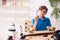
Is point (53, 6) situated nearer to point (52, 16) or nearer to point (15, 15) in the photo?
point (52, 16)

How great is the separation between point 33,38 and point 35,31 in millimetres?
146

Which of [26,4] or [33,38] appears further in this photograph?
[26,4]

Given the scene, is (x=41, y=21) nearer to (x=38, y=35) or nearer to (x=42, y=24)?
(x=42, y=24)

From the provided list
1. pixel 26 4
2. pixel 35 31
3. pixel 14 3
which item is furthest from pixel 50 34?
pixel 14 3

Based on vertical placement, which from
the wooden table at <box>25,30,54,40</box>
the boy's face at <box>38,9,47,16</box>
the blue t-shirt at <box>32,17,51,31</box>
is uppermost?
the boy's face at <box>38,9,47,16</box>

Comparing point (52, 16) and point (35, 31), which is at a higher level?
point (52, 16)

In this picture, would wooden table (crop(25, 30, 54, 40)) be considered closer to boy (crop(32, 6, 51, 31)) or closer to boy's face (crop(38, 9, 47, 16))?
boy (crop(32, 6, 51, 31))

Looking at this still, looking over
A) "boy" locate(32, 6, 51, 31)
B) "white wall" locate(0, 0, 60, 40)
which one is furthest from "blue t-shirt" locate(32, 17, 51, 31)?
"white wall" locate(0, 0, 60, 40)

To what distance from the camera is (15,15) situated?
1644 millimetres

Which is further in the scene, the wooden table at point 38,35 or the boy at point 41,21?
the boy at point 41,21

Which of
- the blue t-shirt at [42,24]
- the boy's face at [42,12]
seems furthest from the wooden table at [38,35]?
the boy's face at [42,12]

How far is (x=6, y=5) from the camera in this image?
1637 millimetres

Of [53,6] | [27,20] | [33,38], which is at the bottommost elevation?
[33,38]

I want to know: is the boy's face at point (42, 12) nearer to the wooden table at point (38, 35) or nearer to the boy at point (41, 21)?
the boy at point (41, 21)
